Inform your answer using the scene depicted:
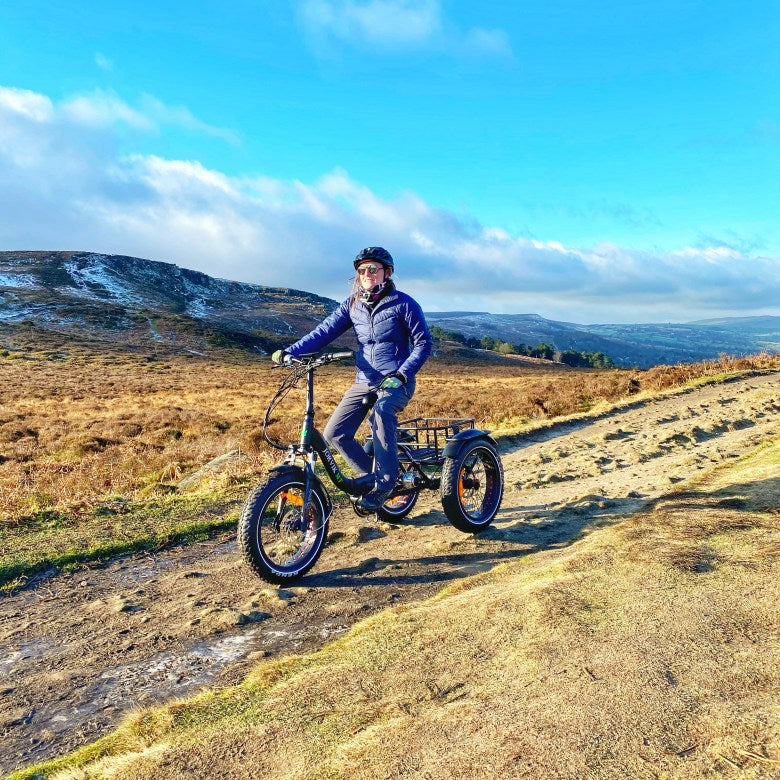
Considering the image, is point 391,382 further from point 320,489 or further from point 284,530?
point 284,530

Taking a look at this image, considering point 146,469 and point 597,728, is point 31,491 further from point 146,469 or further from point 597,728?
point 597,728

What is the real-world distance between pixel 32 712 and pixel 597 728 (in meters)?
3.14

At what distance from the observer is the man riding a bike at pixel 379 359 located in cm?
590

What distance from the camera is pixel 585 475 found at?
9.00 m

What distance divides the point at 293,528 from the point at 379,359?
1961 mm

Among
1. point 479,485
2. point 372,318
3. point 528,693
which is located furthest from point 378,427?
point 528,693

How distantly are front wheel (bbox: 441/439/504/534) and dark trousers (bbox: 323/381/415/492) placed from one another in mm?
638

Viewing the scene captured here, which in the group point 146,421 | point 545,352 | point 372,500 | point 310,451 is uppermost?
point 545,352

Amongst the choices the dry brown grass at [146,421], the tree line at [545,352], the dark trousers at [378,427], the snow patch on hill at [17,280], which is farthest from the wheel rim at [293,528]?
the snow patch on hill at [17,280]

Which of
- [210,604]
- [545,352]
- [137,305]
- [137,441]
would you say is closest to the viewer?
[210,604]

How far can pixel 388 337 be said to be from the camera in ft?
19.7

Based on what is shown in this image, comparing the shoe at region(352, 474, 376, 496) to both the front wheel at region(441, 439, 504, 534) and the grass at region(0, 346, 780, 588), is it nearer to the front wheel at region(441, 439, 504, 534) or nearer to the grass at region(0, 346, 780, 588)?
the front wheel at region(441, 439, 504, 534)

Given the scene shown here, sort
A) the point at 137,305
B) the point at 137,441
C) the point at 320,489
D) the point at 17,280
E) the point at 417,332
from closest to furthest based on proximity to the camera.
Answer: the point at 320,489 → the point at 417,332 → the point at 137,441 → the point at 17,280 → the point at 137,305

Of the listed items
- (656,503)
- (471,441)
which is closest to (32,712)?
(471,441)
